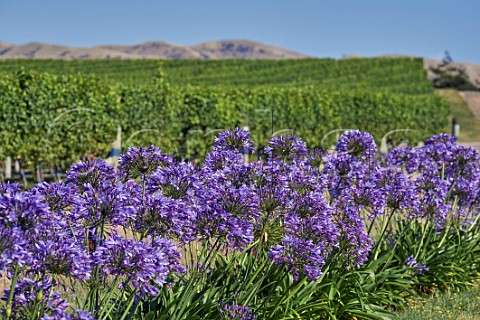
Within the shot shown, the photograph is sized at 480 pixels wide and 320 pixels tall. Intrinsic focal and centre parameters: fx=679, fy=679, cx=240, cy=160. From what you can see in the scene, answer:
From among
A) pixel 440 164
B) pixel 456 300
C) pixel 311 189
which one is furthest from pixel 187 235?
pixel 440 164

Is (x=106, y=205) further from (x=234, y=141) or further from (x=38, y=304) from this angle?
(x=234, y=141)

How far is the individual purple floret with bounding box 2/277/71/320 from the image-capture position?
3.52m

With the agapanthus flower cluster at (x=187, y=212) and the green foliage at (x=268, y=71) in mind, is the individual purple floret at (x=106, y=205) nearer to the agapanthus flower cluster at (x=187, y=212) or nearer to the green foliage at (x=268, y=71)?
the agapanthus flower cluster at (x=187, y=212)

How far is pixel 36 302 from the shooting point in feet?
11.6

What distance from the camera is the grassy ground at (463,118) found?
149 ft

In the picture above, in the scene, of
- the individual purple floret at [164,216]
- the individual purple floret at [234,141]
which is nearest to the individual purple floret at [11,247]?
the individual purple floret at [164,216]

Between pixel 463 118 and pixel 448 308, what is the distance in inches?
1803

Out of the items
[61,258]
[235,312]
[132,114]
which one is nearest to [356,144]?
[235,312]

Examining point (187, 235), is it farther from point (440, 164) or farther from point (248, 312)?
point (440, 164)

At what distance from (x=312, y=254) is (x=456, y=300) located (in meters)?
3.28

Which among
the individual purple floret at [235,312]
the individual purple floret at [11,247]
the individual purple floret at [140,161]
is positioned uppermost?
the individual purple floret at [140,161]

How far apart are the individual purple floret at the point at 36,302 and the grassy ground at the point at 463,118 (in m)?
42.9

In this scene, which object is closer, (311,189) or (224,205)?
(224,205)

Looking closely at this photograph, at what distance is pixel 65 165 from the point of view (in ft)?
62.0
